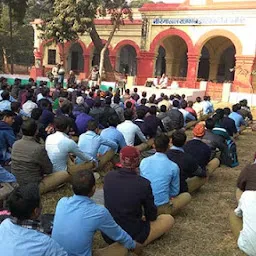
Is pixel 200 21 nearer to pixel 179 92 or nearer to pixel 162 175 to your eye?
pixel 179 92

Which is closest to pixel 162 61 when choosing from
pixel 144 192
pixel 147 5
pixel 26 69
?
pixel 147 5

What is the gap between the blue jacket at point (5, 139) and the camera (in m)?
5.44

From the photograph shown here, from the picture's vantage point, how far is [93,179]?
120 inches

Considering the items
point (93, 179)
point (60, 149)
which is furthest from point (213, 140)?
point (93, 179)

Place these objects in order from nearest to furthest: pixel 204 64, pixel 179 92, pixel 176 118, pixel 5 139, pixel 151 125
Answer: pixel 5 139
pixel 151 125
pixel 176 118
pixel 179 92
pixel 204 64

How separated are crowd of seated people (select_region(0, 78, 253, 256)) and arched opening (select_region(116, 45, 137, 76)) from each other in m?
19.9

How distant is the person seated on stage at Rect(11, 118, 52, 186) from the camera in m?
4.70

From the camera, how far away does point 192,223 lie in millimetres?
4945

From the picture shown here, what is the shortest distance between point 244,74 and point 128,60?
35.5 ft

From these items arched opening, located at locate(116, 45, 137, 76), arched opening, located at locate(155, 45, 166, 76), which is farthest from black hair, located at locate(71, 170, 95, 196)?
arched opening, located at locate(116, 45, 137, 76)

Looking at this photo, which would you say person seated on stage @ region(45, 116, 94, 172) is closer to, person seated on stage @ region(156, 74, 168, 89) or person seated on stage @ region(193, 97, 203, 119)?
person seated on stage @ region(193, 97, 203, 119)

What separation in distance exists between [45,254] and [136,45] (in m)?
23.0

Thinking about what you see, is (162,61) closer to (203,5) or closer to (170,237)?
(203,5)

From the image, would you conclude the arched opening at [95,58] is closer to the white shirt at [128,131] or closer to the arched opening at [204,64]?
the arched opening at [204,64]
